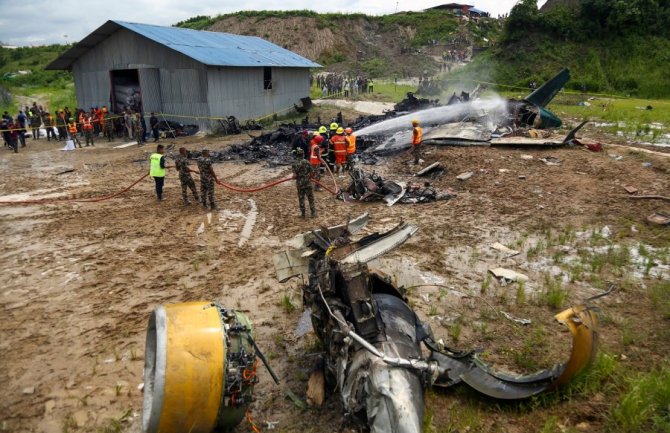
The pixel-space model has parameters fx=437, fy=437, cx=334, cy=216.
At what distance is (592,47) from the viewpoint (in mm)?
30922

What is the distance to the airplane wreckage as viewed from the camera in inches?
133

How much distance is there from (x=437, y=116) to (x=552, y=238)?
1113 centimetres

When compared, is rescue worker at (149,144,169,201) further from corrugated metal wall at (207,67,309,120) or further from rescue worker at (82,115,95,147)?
rescue worker at (82,115,95,147)

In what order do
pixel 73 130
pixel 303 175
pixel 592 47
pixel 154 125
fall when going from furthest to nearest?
pixel 592 47 < pixel 154 125 < pixel 73 130 < pixel 303 175

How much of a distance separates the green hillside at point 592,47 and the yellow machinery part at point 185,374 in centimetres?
3185

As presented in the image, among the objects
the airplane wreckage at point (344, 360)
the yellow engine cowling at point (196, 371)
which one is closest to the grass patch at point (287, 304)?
the airplane wreckage at point (344, 360)

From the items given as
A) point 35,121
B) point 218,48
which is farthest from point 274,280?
point 35,121

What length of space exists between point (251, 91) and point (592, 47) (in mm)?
24372

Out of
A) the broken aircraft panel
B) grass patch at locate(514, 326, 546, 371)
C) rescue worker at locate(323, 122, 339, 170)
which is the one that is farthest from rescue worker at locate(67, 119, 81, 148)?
grass patch at locate(514, 326, 546, 371)

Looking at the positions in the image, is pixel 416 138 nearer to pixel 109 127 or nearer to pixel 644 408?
pixel 644 408

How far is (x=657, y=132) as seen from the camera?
15.9 meters

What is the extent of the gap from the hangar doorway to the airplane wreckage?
21369 mm

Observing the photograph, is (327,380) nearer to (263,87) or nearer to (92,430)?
(92,430)

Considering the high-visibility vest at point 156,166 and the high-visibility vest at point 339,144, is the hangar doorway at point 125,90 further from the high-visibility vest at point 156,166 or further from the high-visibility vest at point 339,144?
the high-visibility vest at point 339,144
